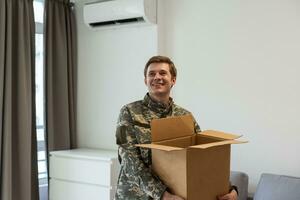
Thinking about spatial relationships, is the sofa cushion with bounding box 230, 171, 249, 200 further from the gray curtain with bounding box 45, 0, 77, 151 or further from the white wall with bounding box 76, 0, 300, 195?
the gray curtain with bounding box 45, 0, 77, 151

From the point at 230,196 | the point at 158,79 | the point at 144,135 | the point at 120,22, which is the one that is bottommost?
the point at 230,196

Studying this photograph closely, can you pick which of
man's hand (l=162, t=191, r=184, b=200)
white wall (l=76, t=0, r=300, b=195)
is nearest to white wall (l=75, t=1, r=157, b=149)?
white wall (l=76, t=0, r=300, b=195)

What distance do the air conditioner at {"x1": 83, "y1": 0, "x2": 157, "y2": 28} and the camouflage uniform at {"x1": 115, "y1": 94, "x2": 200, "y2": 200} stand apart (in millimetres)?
1695

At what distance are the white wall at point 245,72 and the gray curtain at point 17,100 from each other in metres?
1.26

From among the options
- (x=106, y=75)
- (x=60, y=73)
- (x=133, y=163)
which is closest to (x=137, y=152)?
(x=133, y=163)

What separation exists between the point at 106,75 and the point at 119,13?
68cm

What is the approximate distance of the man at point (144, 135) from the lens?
1607 mm

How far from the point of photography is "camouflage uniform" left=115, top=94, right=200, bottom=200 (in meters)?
1.61

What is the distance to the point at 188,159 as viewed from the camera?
4.83 ft

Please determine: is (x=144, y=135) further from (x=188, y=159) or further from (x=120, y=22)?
(x=120, y=22)

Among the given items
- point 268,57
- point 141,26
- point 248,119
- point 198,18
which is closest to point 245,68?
point 268,57

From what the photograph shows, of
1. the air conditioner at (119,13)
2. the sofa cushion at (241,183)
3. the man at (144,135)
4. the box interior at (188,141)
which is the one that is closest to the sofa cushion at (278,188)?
the sofa cushion at (241,183)

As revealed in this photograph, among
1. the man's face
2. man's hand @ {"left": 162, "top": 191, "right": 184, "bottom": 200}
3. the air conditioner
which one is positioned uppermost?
the air conditioner

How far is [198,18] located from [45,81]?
63.4 inches
